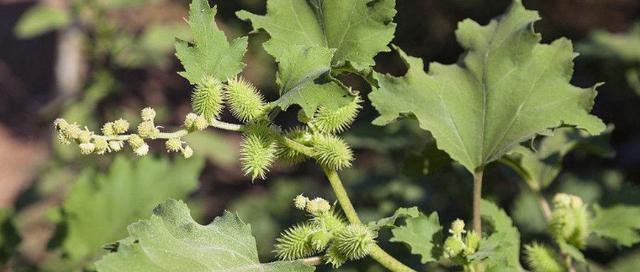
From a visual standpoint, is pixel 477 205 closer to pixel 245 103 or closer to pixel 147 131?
pixel 245 103

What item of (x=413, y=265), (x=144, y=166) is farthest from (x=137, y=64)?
(x=413, y=265)

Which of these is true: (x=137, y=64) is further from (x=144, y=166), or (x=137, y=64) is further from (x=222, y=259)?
(x=222, y=259)

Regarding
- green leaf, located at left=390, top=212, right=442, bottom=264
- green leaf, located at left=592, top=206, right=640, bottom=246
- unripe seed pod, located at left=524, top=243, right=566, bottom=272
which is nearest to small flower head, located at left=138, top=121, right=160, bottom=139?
green leaf, located at left=390, top=212, right=442, bottom=264

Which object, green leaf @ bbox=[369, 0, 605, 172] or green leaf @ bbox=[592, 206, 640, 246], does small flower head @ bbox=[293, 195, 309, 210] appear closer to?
green leaf @ bbox=[369, 0, 605, 172]

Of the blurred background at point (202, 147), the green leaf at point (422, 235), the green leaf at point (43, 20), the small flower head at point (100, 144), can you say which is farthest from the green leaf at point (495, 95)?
the green leaf at point (43, 20)

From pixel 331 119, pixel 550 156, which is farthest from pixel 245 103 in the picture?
pixel 550 156

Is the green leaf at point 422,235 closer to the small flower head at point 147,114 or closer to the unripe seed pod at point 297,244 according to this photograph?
the unripe seed pod at point 297,244

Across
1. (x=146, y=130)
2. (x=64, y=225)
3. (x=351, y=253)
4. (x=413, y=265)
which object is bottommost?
(x=64, y=225)
